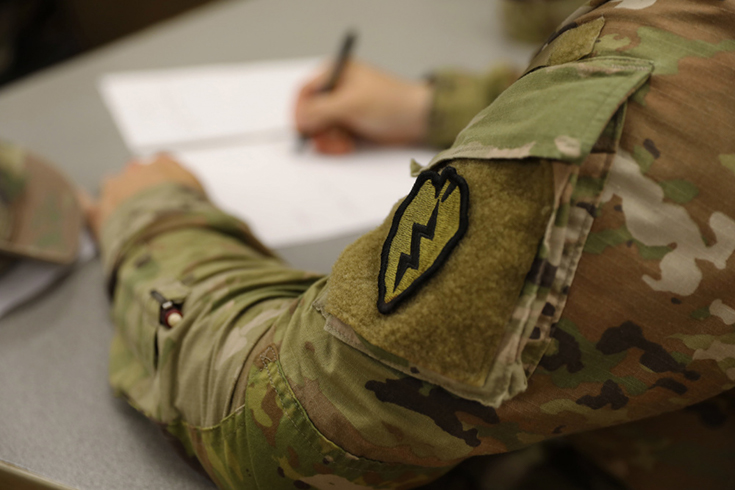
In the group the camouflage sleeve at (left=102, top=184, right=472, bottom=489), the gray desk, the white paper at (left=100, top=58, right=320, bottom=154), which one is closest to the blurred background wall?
the gray desk

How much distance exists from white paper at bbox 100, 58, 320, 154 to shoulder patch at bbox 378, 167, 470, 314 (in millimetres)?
559

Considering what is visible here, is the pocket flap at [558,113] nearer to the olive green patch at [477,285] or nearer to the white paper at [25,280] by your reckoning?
the olive green patch at [477,285]

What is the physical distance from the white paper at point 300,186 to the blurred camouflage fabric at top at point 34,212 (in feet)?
0.51

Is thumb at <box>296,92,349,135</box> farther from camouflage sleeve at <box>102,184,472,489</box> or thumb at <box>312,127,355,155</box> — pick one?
camouflage sleeve at <box>102,184,472,489</box>

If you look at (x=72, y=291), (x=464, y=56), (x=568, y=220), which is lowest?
(x=72, y=291)

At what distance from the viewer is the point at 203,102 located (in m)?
0.86

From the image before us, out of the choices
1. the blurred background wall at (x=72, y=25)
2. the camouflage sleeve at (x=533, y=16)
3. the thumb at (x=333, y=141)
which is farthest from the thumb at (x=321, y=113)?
the blurred background wall at (x=72, y=25)

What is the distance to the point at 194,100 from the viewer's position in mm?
867

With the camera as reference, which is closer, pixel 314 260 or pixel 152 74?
pixel 314 260

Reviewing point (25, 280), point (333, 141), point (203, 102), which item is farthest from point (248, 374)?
point (203, 102)

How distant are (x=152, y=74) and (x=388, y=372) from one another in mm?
793

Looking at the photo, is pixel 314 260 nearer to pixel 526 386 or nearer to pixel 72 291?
pixel 72 291

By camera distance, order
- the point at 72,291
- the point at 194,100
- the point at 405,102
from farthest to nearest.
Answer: the point at 194,100 < the point at 405,102 < the point at 72,291

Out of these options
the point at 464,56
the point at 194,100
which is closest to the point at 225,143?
the point at 194,100
